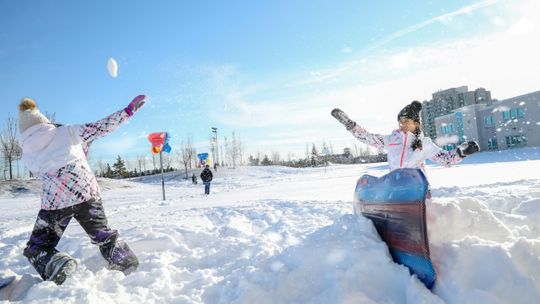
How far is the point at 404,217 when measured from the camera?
9.15 feet

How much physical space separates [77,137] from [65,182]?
0.45m

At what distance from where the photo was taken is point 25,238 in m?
5.50

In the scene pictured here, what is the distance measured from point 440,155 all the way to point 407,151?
17.5 inches

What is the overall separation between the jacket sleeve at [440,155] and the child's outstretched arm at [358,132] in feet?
1.69

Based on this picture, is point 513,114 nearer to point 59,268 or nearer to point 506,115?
point 506,115

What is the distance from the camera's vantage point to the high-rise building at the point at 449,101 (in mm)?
69562

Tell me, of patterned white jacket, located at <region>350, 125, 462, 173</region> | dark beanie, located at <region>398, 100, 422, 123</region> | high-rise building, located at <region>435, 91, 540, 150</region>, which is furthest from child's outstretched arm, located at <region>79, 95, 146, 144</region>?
high-rise building, located at <region>435, 91, 540, 150</region>

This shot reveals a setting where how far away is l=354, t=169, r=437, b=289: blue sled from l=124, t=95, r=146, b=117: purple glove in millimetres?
2545

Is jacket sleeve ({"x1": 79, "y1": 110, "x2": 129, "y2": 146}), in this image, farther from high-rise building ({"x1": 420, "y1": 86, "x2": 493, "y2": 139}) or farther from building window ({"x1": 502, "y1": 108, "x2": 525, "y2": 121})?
high-rise building ({"x1": 420, "y1": 86, "x2": 493, "y2": 139})

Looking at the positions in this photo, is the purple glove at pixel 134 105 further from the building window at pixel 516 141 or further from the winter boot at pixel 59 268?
the building window at pixel 516 141

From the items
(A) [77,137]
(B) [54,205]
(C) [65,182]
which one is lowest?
(B) [54,205]

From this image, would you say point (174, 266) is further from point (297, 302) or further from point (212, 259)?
point (297, 302)

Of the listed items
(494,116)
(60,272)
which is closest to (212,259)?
(60,272)

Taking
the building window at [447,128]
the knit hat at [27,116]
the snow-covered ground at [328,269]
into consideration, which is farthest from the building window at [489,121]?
the knit hat at [27,116]
